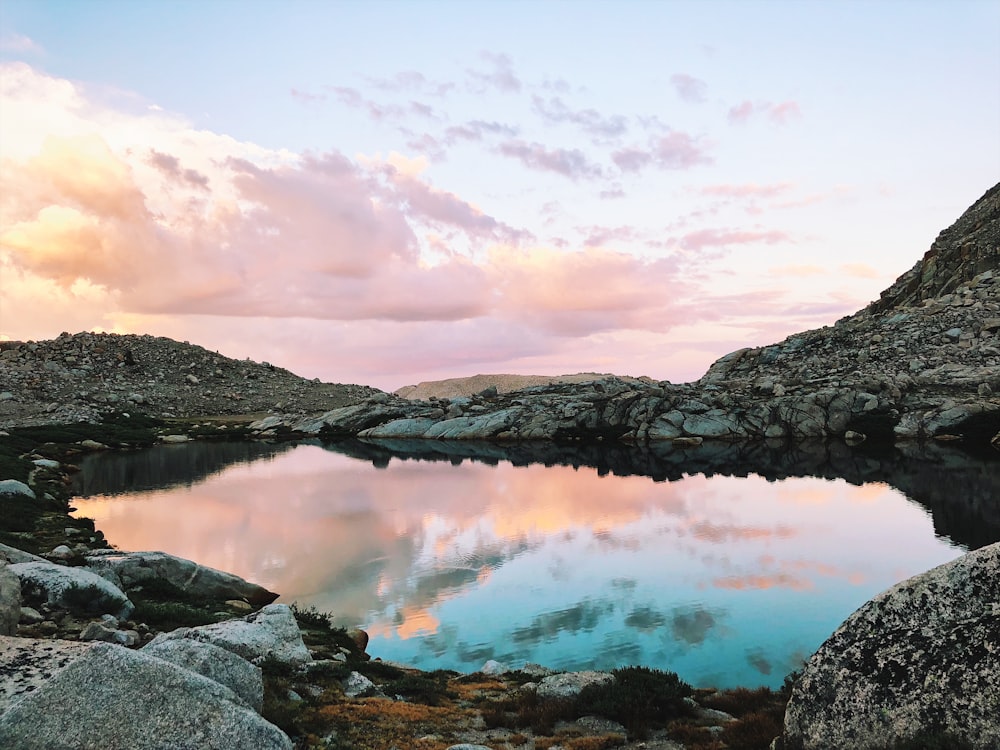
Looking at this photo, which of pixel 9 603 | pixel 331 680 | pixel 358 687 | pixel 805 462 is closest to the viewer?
pixel 9 603

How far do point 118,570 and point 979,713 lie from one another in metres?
24.7

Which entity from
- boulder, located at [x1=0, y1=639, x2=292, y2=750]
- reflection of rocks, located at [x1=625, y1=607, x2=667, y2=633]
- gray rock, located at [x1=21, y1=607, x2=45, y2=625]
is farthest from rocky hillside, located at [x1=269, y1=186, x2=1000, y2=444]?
gray rock, located at [x1=21, y1=607, x2=45, y2=625]

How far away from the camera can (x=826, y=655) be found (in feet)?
31.1

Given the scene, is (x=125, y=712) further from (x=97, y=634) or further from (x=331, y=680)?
(x=97, y=634)

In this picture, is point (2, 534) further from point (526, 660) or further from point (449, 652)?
point (526, 660)

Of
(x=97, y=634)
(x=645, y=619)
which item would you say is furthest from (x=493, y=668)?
(x=97, y=634)

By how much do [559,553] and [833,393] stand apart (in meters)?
61.9

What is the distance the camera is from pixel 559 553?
33.9m

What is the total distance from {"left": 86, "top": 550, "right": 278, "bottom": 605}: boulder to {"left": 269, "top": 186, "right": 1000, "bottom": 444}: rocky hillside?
68.6m

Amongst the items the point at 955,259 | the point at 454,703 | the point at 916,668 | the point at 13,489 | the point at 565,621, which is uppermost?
the point at 955,259

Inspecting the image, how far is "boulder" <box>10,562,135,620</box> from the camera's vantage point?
17.1 metres

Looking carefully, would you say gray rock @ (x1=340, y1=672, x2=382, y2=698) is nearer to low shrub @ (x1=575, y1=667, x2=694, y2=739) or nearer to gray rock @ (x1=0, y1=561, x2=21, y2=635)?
low shrub @ (x1=575, y1=667, x2=694, y2=739)

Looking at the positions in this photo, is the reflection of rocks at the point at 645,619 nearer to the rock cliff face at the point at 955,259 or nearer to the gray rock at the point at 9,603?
the gray rock at the point at 9,603

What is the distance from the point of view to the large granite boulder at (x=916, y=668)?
8.20 m
